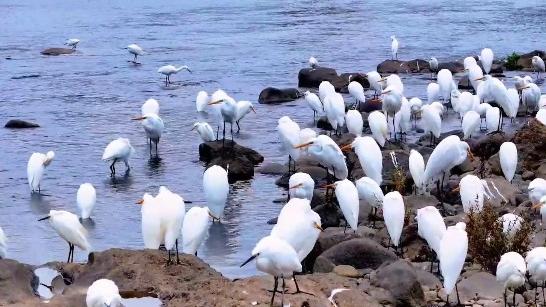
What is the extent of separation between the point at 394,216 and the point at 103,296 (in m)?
3.43

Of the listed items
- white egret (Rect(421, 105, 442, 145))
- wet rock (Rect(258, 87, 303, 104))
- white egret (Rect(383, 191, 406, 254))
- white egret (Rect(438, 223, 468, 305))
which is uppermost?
white egret (Rect(438, 223, 468, 305))

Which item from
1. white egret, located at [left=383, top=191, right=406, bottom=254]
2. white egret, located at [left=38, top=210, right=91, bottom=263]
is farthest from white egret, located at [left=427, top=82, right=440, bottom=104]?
white egret, located at [left=38, top=210, right=91, bottom=263]

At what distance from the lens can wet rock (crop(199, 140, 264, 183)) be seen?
1354 cm

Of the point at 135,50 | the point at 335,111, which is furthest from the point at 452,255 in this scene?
the point at 135,50

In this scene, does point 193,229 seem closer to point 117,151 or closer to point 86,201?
point 86,201

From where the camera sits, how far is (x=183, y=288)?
25.3ft

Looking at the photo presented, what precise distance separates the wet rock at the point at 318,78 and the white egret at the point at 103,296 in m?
14.9

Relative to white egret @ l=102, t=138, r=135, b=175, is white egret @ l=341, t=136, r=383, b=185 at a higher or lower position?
higher

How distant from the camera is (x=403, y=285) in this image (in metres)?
7.62

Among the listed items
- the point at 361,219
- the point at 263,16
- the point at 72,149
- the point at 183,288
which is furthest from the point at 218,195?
the point at 263,16

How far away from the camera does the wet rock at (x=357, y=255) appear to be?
879 cm

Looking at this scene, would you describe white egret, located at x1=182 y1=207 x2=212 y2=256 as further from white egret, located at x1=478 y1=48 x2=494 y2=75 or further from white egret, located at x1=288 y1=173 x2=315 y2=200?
white egret, located at x1=478 y1=48 x2=494 y2=75

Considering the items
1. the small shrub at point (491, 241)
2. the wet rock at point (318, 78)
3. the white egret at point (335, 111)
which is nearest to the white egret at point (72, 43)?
the wet rock at point (318, 78)

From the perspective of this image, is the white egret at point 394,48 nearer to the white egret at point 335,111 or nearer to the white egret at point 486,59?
the white egret at point 486,59
